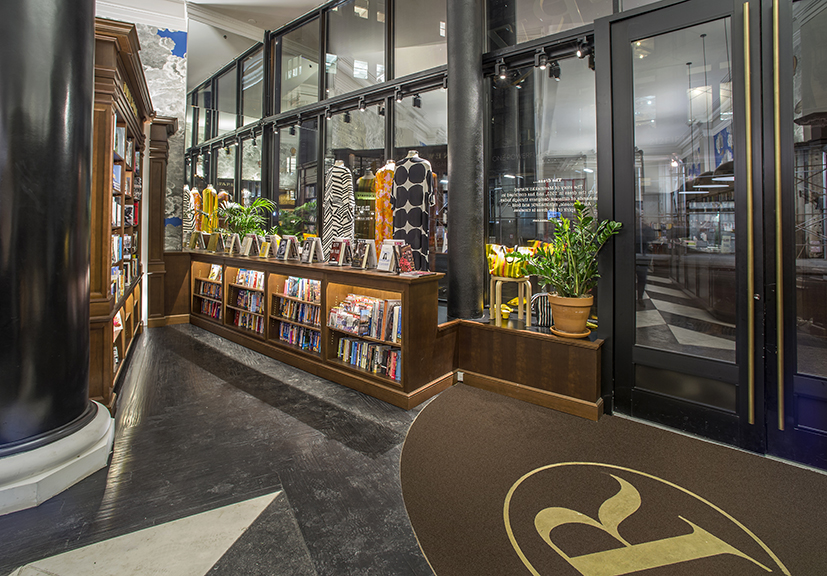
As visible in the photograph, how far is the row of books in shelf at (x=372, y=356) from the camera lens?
359cm

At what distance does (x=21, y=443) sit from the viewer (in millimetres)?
2125

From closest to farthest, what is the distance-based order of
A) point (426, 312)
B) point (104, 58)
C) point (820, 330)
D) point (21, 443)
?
point (21, 443)
point (820, 330)
point (104, 58)
point (426, 312)

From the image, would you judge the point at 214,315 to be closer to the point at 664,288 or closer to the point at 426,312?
the point at 426,312

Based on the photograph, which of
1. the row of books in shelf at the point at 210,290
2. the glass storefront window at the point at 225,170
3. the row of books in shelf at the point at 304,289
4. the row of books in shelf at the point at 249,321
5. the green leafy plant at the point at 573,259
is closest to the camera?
the green leafy plant at the point at 573,259

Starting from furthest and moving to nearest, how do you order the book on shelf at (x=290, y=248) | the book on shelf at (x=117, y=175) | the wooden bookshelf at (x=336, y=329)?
the book on shelf at (x=290, y=248), the book on shelf at (x=117, y=175), the wooden bookshelf at (x=336, y=329)

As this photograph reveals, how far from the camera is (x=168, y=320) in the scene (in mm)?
6375

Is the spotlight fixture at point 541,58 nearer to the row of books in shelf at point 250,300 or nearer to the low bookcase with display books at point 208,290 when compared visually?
the row of books in shelf at point 250,300

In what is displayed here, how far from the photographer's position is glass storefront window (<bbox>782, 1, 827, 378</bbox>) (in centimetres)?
254

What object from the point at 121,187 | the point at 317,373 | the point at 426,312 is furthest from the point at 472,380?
the point at 121,187

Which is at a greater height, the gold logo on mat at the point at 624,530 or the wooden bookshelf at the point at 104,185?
the wooden bookshelf at the point at 104,185

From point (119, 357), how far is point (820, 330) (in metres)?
5.73

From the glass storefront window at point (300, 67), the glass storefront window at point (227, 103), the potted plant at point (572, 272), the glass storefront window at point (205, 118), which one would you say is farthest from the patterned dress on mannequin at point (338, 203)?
the glass storefront window at point (205, 118)

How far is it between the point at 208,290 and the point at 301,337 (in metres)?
2.69

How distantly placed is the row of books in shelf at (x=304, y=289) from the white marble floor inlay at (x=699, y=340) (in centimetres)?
314
